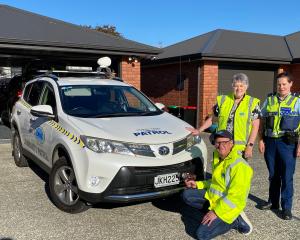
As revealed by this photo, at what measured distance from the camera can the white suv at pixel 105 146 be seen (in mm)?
4363

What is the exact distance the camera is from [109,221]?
4.65m

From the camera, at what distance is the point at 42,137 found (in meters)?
5.66

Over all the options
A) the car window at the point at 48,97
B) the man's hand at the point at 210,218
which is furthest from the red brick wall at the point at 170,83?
the man's hand at the point at 210,218

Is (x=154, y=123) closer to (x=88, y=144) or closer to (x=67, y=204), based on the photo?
(x=88, y=144)

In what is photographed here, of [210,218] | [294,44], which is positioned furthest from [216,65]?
[210,218]

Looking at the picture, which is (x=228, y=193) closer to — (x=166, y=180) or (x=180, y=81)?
(x=166, y=180)

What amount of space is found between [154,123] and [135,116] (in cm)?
36

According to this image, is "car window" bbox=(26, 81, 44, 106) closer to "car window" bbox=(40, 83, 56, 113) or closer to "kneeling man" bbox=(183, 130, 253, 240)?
"car window" bbox=(40, 83, 56, 113)

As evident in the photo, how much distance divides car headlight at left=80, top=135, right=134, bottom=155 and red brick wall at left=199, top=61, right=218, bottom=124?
8691 mm

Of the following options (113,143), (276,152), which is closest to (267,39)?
(276,152)

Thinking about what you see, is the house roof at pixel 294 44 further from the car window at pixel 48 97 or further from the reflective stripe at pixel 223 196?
the reflective stripe at pixel 223 196

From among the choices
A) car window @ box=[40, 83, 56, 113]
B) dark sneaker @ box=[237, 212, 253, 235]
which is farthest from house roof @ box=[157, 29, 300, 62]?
dark sneaker @ box=[237, 212, 253, 235]

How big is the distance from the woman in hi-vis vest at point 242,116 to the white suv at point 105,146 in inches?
23.0

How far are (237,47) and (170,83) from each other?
284 cm
